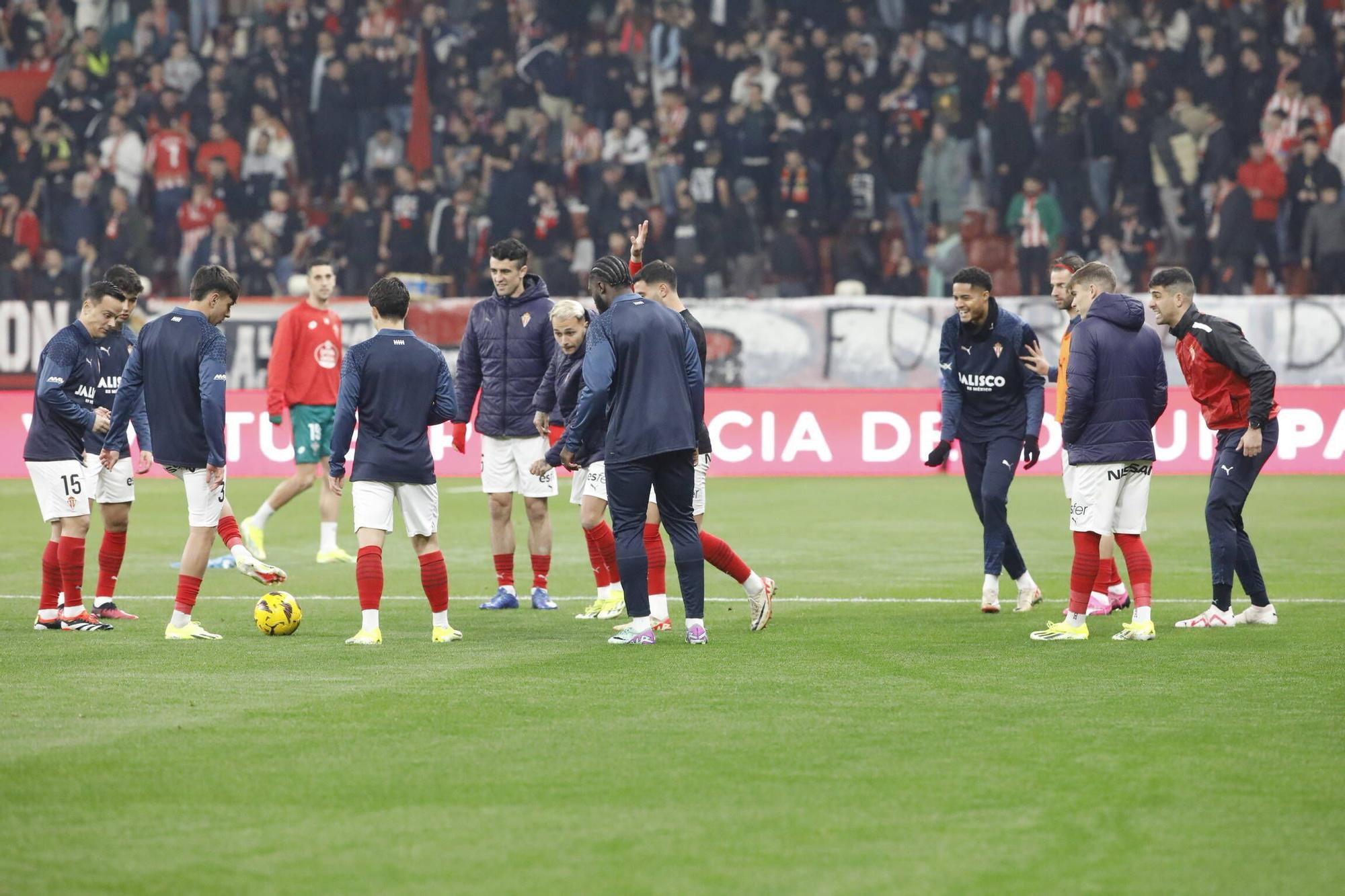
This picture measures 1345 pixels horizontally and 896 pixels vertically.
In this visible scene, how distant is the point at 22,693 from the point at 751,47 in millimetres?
22221

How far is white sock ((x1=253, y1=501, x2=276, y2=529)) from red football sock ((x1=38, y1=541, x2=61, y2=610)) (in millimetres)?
3867

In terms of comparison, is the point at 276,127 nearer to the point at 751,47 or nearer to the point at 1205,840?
the point at 751,47

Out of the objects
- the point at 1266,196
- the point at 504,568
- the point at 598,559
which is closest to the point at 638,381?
the point at 598,559

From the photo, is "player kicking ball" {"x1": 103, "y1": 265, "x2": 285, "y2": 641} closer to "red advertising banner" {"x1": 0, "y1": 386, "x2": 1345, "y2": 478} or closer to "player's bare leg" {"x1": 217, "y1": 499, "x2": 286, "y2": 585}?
"player's bare leg" {"x1": 217, "y1": 499, "x2": 286, "y2": 585}

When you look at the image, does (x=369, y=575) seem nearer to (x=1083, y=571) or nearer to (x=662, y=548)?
(x=662, y=548)

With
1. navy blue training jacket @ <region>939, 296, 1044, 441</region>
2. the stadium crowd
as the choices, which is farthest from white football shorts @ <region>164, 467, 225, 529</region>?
the stadium crowd

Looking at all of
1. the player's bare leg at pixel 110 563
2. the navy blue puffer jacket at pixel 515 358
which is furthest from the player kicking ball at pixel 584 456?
the player's bare leg at pixel 110 563

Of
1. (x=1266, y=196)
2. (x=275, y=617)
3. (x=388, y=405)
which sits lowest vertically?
(x=275, y=617)

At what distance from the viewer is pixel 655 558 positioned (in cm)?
1043

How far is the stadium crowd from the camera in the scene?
83.8ft

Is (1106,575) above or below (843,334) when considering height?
below

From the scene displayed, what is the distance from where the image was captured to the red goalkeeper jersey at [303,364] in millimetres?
14930

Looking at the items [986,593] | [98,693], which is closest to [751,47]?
[986,593]

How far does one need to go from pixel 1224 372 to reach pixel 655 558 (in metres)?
3.60
